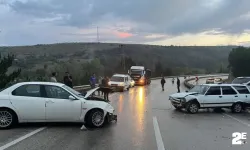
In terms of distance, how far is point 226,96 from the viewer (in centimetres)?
1898

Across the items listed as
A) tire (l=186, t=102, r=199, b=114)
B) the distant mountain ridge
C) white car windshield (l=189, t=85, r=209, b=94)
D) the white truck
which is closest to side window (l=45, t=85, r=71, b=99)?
tire (l=186, t=102, r=199, b=114)

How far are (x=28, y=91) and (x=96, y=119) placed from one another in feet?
8.03

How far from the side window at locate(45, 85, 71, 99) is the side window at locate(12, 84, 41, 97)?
316 millimetres

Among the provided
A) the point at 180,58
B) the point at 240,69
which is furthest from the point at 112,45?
the point at 240,69

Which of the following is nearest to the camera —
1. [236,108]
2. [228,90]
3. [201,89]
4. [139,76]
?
[236,108]

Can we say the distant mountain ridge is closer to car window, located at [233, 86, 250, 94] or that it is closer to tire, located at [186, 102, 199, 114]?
car window, located at [233, 86, 250, 94]

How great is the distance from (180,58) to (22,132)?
152 meters

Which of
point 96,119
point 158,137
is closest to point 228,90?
point 96,119

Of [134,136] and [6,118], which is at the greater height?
[6,118]

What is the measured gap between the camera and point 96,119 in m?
12.5

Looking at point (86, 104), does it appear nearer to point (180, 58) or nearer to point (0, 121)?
point (0, 121)

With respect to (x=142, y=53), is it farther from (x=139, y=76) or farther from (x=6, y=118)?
(x=6, y=118)

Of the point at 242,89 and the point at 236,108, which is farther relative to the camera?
the point at 242,89

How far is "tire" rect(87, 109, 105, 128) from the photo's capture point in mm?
12461
